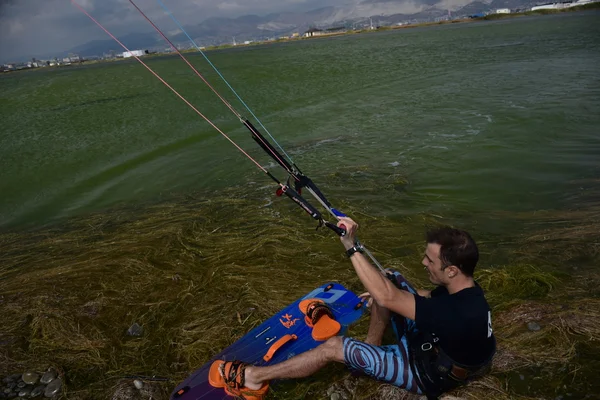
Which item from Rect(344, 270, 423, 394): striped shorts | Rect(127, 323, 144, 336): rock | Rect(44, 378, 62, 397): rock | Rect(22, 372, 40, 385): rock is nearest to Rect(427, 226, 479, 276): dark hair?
Rect(344, 270, 423, 394): striped shorts

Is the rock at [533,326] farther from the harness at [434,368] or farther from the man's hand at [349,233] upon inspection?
the man's hand at [349,233]

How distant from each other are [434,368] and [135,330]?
420 centimetres

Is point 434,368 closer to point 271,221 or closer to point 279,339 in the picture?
point 279,339

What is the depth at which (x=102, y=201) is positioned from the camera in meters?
11.7

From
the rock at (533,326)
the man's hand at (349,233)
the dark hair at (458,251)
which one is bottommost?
the rock at (533,326)

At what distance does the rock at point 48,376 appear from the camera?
191 inches

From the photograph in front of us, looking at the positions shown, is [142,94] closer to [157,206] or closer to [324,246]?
[157,206]

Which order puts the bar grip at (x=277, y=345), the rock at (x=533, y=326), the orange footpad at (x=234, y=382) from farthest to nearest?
the rock at (x=533, y=326) < the bar grip at (x=277, y=345) < the orange footpad at (x=234, y=382)

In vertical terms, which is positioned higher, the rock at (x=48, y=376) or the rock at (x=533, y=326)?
the rock at (x=48, y=376)

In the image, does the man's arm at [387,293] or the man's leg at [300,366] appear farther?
the man's leg at [300,366]

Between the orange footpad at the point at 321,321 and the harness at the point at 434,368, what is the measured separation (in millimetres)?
1381

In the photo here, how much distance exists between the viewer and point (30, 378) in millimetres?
4871

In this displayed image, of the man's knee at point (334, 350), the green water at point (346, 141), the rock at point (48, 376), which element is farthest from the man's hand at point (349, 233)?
the green water at point (346, 141)

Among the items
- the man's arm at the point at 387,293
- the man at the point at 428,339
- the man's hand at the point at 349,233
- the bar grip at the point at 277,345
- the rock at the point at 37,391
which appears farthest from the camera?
the rock at the point at 37,391
